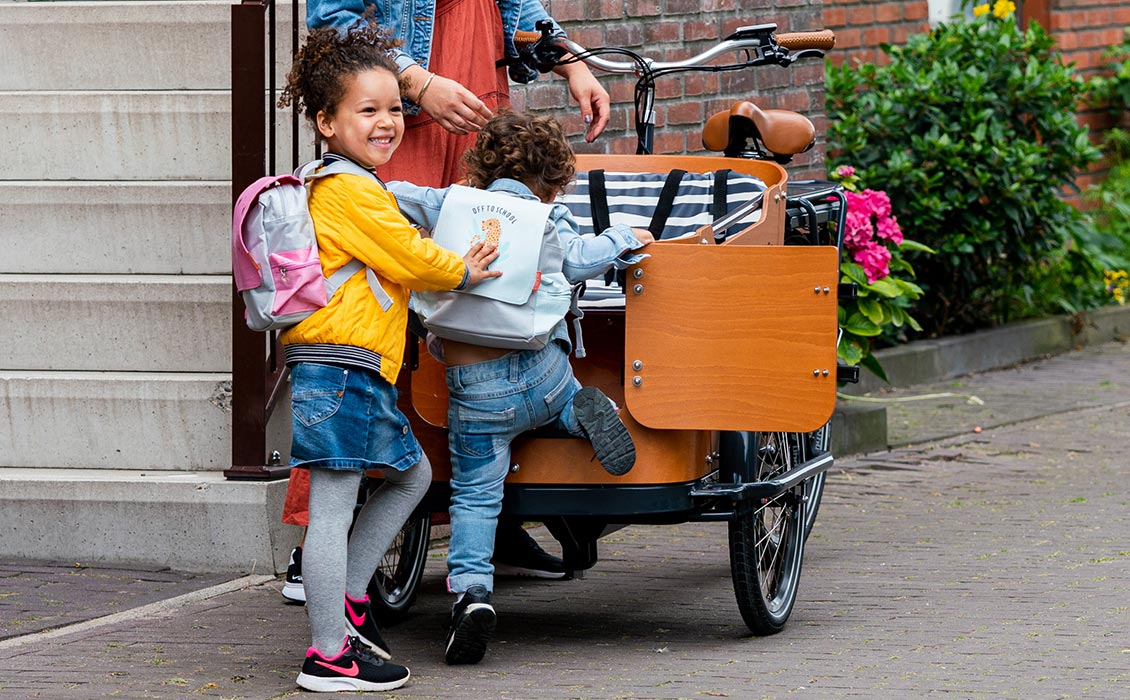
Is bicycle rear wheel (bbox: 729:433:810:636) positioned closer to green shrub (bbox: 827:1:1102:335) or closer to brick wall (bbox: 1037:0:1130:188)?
green shrub (bbox: 827:1:1102:335)

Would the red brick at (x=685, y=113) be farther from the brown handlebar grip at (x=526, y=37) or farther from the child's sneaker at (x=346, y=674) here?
the child's sneaker at (x=346, y=674)

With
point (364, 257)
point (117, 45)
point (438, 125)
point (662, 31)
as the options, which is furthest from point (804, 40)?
point (117, 45)

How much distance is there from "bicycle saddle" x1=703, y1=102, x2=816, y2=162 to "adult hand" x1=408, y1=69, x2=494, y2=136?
1.11m

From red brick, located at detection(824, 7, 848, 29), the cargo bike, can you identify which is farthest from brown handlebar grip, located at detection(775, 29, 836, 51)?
red brick, located at detection(824, 7, 848, 29)

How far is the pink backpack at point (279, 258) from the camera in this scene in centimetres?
399

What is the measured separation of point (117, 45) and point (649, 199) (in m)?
2.55

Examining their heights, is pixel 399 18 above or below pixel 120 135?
above

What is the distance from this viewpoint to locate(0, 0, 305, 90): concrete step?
6598 millimetres

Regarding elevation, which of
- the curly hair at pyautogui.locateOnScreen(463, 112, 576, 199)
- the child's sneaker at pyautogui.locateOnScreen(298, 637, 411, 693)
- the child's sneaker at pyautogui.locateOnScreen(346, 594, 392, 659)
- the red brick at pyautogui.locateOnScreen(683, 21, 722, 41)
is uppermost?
the red brick at pyautogui.locateOnScreen(683, 21, 722, 41)

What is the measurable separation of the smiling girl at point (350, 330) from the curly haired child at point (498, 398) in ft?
0.53

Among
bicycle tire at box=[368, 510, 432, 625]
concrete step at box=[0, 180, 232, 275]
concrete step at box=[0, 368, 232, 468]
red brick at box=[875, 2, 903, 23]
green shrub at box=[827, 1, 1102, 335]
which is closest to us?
bicycle tire at box=[368, 510, 432, 625]

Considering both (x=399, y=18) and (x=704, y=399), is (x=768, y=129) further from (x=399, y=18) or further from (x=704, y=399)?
(x=704, y=399)

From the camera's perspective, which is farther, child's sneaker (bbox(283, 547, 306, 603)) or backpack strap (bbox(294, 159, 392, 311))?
child's sneaker (bbox(283, 547, 306, 603))

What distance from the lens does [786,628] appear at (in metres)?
4.76
